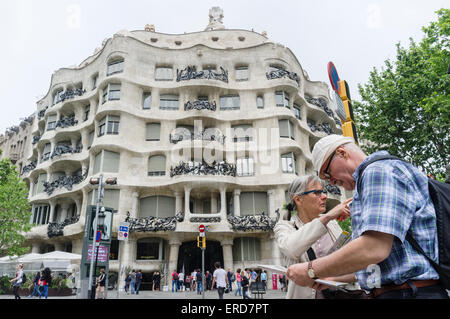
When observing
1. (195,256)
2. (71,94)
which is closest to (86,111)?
(71,94)

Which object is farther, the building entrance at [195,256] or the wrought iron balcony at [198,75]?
the wrought iron balcony at [198,75]

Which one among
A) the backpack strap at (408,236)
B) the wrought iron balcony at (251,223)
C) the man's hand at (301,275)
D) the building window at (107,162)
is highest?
the building window at (107,162)

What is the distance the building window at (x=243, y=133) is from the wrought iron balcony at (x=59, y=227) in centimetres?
1484

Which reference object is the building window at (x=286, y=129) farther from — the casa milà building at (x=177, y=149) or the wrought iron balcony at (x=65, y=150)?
the wrought iron balcony at (x=65, y=150)

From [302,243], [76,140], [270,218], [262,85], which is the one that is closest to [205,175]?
[270,218]

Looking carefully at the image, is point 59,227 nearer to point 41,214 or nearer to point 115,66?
point 41,214

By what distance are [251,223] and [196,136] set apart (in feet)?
28.1

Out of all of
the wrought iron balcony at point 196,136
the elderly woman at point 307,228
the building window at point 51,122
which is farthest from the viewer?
the building window at point 51,122

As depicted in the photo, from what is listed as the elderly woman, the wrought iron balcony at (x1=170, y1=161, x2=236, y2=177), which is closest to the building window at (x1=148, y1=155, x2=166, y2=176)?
the wrought iron balcony at (x1=170, y1=161, x2=236, y2=177)

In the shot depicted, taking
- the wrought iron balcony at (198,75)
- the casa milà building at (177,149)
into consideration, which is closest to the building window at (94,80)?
the casa milà building at (177,149)

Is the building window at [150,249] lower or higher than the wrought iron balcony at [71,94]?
lower

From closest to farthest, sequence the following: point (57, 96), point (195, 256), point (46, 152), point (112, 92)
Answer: point (195, 256), point (112, 92), point (46, 152), point (57, 96)

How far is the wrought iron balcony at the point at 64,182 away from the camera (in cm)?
2841

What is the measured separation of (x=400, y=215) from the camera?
1488 mm
